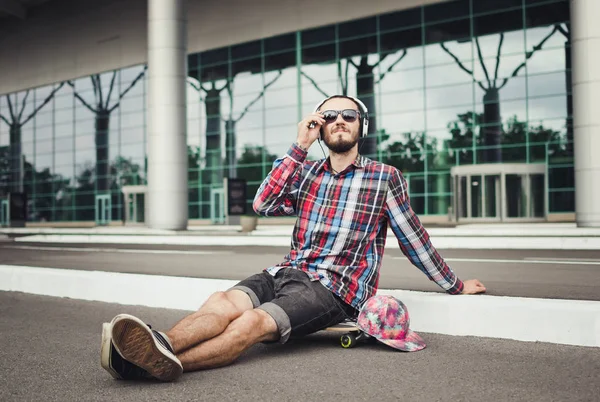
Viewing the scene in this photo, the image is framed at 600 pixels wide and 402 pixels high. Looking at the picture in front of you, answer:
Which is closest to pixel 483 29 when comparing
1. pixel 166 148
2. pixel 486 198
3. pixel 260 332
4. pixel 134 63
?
pixel 486 198

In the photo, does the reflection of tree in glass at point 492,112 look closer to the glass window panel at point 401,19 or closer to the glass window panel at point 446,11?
the glass window panel at point 446,11

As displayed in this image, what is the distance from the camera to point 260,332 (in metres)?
3.83

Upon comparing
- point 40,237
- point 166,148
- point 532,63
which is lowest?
point 40,237

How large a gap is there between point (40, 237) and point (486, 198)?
755 inches

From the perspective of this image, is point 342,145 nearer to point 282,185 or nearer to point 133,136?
point 282,185

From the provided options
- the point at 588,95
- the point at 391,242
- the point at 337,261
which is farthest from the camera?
the point at 588,95

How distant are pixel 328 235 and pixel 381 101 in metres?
33.1

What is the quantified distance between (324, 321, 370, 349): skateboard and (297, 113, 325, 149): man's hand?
1.19 metres

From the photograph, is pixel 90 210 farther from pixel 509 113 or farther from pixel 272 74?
pixel 509 113

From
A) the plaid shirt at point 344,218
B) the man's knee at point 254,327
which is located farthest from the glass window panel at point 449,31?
the man's knee at point 254,327

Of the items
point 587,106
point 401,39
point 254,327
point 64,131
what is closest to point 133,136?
point 64,131

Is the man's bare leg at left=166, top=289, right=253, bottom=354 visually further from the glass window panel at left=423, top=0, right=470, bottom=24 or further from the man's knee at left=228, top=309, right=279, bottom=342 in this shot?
the glass window panel at left=423, top=0, right=470, bottom=24

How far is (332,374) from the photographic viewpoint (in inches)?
145

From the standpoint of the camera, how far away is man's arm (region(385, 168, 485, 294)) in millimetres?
4492
